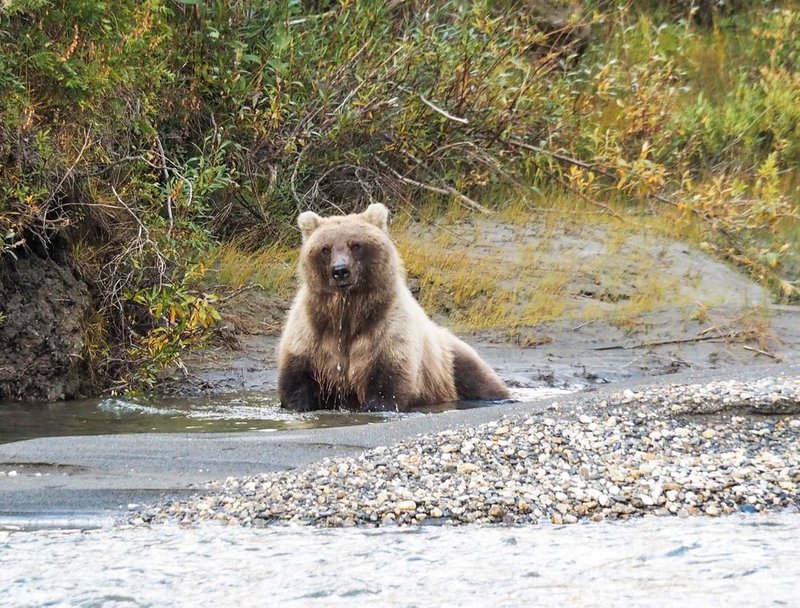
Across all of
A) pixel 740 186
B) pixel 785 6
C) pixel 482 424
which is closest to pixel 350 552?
pixel 482 424

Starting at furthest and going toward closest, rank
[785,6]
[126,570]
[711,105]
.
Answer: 1. [785,6]
2. [711,105]
3. [126,570]

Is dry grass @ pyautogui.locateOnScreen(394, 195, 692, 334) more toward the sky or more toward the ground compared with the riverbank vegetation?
more toward the ground

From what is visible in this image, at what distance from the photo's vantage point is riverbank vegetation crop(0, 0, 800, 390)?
339 inches

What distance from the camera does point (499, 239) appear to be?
12.0 m

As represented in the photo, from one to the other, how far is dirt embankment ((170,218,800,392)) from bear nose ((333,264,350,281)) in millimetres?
1863

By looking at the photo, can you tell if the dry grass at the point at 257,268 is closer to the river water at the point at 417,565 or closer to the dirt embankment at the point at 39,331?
the dirt embankment at the point at 39,331

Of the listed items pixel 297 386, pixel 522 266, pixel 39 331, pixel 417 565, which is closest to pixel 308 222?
pixel 297 386

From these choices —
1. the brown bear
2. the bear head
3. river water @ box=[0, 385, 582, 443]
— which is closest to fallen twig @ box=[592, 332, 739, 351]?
river water @ box=[0, 385, 582, 443]

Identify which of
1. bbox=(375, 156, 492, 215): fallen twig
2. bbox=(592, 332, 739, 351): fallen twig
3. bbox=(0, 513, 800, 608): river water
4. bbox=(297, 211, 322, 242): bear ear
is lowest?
bbox=(0, 513, 800, 608): river water

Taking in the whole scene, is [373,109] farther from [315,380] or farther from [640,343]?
[315,380]

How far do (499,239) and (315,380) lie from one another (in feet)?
13.9

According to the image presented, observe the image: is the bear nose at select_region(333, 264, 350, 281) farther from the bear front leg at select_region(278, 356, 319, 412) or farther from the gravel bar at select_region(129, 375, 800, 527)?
the gravel bar at select_region(129, 375, 800, 527)

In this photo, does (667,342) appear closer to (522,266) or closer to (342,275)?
(522,266)

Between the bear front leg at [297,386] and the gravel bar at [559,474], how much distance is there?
237cm
